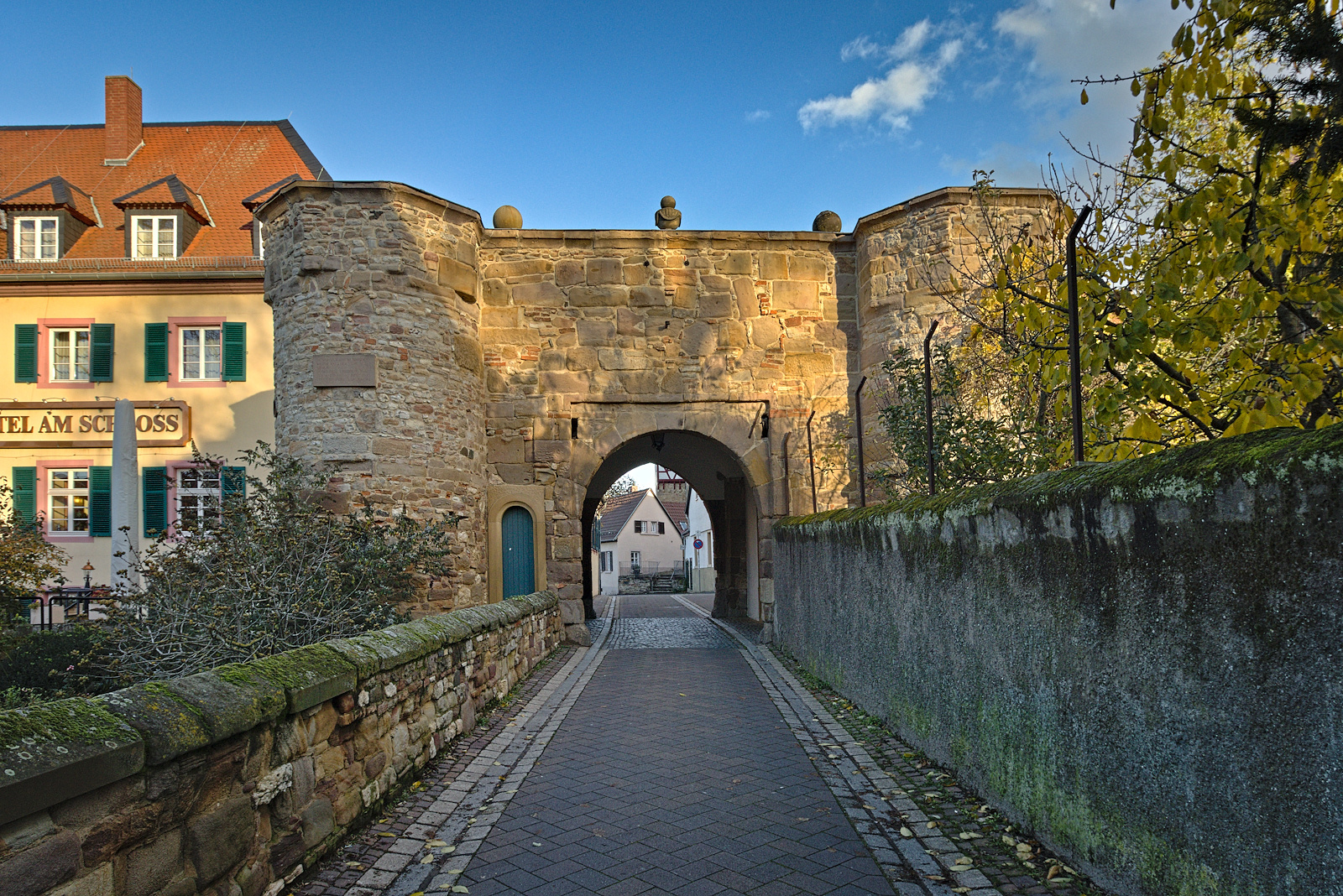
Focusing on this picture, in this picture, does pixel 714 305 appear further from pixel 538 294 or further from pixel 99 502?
pixel 99 502

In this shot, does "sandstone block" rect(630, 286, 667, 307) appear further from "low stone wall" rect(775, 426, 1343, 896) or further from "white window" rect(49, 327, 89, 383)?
"white window" rect(49, 327, 89, 383)

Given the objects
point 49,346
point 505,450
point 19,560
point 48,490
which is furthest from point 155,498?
point 505,450

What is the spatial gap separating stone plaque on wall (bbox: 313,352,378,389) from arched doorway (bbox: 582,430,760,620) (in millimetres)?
6772

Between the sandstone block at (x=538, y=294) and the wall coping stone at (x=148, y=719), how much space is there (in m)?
9.53

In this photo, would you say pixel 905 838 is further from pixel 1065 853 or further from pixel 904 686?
pixel 904 686

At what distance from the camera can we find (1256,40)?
4.32 metres

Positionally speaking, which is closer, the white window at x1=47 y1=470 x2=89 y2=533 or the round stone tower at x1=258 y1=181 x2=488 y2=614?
the round stone tower at x1=258 y1=181 x2=488 y2=614

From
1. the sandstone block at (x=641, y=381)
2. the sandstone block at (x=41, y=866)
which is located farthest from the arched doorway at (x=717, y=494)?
the sandstone block at (x=41, y=866)

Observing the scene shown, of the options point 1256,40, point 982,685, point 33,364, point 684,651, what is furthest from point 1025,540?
point 33,364

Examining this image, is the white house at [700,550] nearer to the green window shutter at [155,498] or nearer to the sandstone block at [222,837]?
the green window shutter at [155,498]

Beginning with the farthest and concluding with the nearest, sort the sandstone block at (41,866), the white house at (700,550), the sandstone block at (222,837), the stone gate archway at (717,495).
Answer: the white house at (700,550)
the stone gate archway at (717,495)
the sandstone block at (222,837)
the sandstone block at (41,866)

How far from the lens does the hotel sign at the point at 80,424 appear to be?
62.4ft

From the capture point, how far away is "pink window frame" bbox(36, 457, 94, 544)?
61.0ft

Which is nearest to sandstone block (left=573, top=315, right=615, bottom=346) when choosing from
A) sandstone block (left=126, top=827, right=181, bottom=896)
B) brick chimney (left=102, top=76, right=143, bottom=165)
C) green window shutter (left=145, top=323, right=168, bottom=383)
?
green window shutter (left=145, top=323, right=168, bottom=383)
